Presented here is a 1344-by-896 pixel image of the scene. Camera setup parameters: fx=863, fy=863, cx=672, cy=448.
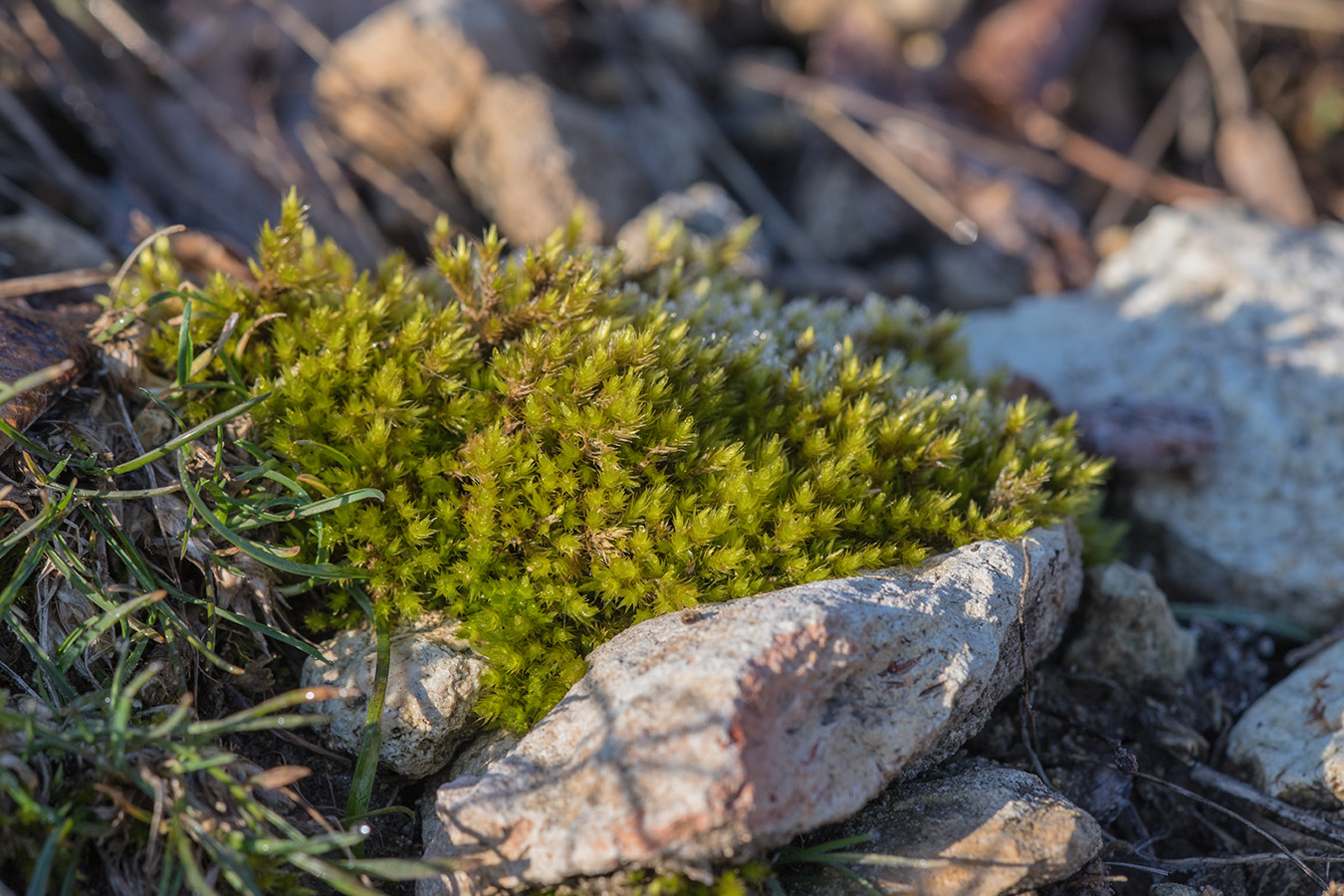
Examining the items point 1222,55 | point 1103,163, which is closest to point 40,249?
point 1103,163

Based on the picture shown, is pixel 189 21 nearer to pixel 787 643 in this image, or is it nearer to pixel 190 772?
pixel 190 772

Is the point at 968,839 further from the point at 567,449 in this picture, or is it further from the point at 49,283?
the point at 49,283

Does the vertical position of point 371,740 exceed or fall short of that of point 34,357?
it falls short

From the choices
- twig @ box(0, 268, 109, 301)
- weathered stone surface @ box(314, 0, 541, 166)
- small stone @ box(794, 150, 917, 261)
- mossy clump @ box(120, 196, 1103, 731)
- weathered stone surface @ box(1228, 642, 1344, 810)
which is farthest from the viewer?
small stone @ box(794, 150, 917, 261)

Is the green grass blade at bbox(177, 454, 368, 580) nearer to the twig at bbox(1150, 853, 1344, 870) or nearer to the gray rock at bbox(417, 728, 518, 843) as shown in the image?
the gray rock at bbox(417, 728, 518, 843)

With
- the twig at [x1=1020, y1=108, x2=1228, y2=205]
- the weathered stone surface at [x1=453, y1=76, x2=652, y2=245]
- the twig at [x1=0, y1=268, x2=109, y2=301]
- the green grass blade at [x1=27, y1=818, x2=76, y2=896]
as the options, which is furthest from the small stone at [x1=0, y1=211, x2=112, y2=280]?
the twig at [x1=1020, y1=108, x2=1228, y2=205]

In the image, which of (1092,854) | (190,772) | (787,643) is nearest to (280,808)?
(190,772)
